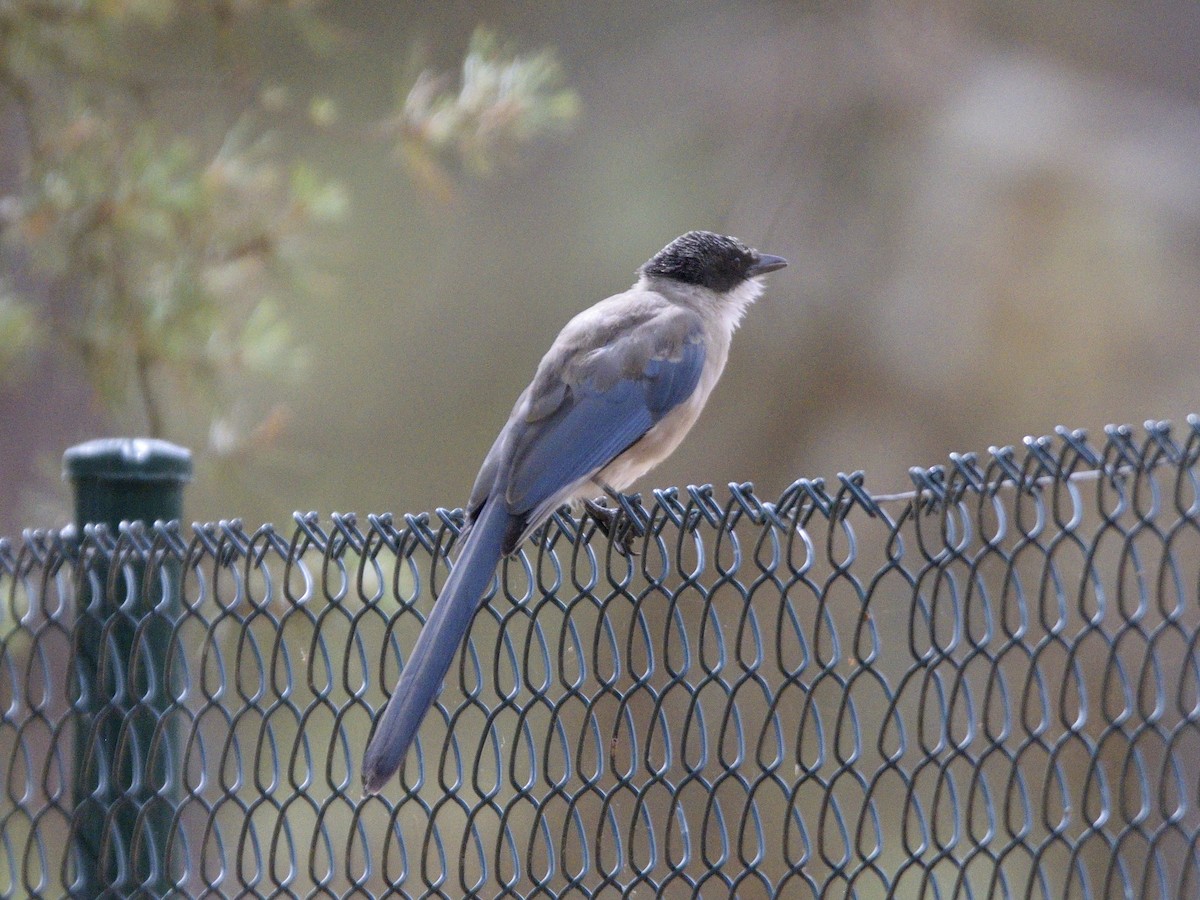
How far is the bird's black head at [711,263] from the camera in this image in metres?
5.20

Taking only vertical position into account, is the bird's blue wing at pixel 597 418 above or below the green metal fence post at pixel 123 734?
above

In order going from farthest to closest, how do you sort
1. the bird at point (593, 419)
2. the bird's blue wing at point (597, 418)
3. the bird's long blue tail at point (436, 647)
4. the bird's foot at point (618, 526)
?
1. the bird's blue wing at point (597, 418)
2. the bird's foot at point (618, 526)
3. the bird at point (593, 419)
4. the bird's long blue tail at point (436, 647)

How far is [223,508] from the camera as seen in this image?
872cm

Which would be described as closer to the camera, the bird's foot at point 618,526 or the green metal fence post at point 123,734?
the green metal fence post at point 123,734

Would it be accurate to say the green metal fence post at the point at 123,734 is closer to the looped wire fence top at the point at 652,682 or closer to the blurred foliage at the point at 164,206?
the looped wire fence top at the point at 652,682

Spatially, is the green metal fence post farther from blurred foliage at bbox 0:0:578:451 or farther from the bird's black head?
the bird's black head

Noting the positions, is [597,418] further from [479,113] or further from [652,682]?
[479,113]

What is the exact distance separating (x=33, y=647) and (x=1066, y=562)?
6.33 m

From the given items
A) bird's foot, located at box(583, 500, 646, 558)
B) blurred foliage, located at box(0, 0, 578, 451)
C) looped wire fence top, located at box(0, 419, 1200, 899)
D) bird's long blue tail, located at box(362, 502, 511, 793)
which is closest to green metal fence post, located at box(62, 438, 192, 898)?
looped wire fence top, located at box(0, 419, 1200, 899)

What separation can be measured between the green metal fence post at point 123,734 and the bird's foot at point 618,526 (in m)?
0.97

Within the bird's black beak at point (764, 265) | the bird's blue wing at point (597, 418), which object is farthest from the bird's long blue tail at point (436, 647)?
the bird's black beak at point (764, 265)

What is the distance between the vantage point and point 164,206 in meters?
5.11

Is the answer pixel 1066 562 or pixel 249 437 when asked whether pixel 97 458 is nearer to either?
pixel 249 437

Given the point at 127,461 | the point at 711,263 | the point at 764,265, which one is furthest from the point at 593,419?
the point at 764,265
